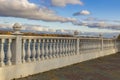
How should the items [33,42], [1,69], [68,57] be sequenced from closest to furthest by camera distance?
[1,69], [33,42], [68,57]

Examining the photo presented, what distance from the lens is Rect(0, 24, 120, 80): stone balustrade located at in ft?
30.7

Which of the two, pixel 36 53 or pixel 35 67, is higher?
pixel 36 53

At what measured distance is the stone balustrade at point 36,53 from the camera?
9.34 m

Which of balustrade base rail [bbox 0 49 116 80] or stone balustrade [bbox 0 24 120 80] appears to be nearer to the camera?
balustrade base rail [bbox 0 49 116 80]

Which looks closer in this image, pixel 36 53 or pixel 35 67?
pixel 35 67

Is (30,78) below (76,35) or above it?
below

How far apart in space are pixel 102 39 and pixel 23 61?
12343 mm

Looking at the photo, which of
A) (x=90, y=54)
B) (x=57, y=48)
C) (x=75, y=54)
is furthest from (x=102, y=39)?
(x=57, y=48)

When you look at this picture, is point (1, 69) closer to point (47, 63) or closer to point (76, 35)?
point (47, 63)

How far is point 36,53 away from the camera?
1134 cm

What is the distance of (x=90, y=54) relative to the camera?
1836 cm

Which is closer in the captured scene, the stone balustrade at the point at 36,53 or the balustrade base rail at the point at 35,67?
the balustrade base rail at the point at 35,67

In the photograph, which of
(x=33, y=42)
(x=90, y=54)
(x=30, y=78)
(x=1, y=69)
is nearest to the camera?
(x=1, y=69)

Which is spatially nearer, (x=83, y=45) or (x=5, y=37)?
(x=5, y=37)
